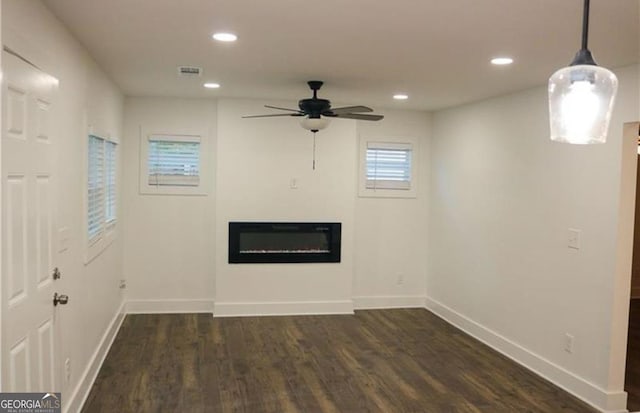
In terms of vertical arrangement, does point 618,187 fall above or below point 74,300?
above

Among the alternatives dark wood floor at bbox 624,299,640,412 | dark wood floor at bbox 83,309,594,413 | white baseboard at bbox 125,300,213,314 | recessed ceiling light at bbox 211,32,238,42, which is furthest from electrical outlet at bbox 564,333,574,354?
white baseboard at bbox 125,300,213,314

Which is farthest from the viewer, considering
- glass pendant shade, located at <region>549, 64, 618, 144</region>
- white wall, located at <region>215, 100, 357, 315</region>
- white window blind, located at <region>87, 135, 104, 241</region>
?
white wall, located at <region>215, 100, 357, 315</region>

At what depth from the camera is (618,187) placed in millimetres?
3695

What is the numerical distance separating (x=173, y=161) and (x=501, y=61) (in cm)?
389

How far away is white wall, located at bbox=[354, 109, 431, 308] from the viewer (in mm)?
6598

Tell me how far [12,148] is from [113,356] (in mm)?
2985

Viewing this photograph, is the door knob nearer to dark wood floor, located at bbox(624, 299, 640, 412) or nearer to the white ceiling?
the white ceiling

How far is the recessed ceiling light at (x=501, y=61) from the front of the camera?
11.6 ft

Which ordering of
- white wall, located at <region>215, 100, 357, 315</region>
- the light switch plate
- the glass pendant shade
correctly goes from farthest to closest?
white wall, located at <region>215, 100, 357, 315</region>
the light switch plate
the glass pendant shade

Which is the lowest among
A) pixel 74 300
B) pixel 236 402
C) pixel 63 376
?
pixel 236 402

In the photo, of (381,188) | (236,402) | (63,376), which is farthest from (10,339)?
(381,188)

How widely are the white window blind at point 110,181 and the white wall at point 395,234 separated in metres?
2.86

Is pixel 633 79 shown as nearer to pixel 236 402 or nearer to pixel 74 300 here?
pixel 236 402

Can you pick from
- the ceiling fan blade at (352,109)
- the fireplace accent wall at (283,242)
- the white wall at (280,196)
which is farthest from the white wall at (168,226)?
the ceiling fan blade at (352,109)
